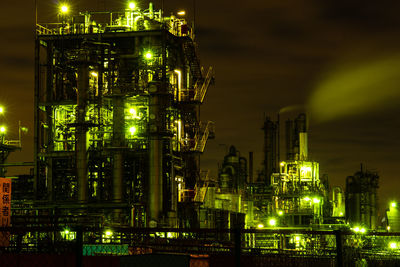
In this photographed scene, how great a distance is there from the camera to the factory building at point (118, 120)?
45656 mm

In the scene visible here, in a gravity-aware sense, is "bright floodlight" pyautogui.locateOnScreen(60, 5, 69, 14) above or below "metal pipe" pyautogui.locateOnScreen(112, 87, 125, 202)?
above

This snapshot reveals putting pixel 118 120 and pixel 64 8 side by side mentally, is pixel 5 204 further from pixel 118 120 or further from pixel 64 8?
pixel 64 8

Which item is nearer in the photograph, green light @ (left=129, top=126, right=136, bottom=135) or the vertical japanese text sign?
the vertical japanese text sign

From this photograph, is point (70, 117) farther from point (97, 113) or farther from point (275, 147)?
point (275, 147)

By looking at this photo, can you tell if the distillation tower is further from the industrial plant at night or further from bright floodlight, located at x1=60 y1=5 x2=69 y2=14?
bright floodlight, located at x1=60 y1=5 x2=69 y2=14

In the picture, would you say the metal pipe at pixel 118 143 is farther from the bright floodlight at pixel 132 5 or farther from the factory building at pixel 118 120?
the bright floodlight at pixel 132 5

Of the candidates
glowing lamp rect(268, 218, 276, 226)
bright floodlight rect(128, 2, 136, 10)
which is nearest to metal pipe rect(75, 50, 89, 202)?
bright floodlight rect(128, 2, 136, 10)

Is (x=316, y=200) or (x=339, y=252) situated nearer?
(x=339, y=252)

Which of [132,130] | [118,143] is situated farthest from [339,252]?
[132,130]

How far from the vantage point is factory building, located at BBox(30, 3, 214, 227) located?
150 feet

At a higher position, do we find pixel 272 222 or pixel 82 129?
pixel 82 129

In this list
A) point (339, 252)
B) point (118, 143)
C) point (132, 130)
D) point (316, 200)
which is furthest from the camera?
point (316, 200)

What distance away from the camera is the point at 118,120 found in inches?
1847

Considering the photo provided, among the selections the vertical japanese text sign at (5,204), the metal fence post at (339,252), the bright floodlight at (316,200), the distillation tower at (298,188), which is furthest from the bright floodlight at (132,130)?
the metal fence post at (339,252)
